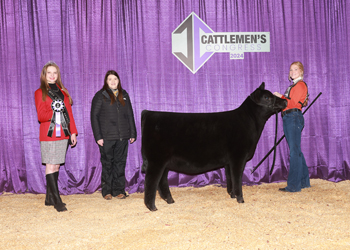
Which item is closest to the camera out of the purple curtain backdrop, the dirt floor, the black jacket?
the dirt floor

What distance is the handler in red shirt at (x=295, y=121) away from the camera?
148 inches

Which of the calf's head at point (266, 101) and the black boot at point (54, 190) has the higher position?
the calf's head at point (266, 101)

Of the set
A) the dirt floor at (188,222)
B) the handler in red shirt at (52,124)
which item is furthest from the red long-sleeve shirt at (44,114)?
the dirt floor at (188,222)

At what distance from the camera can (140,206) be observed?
331 cm

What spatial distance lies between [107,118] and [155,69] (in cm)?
113

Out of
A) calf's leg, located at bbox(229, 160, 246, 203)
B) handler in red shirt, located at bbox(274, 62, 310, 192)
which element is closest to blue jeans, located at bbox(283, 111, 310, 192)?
handler in red shirt, located at bbox(274, 62, 310, 192)

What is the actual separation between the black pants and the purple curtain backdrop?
0.40 meters

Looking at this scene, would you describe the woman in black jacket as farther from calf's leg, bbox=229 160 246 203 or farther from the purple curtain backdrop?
calf's leg, bbox=229 160 246 203

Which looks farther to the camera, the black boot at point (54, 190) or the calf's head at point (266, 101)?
the calf's head at point (266, 101)

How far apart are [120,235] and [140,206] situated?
2.86ft

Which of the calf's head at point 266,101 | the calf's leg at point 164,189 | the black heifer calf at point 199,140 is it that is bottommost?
the calf's leg at point 164,189

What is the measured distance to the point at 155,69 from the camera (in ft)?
13.8

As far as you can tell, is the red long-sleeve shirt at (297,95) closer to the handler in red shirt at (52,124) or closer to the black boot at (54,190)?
the handler in red shirt at (52,124)

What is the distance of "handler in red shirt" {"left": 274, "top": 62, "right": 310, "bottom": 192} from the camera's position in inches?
148
